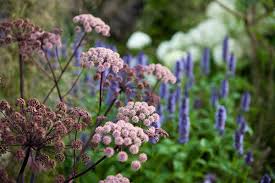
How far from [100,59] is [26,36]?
1.68ft

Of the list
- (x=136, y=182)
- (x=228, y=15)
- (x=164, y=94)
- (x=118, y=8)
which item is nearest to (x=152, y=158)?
(x=136, y=182)

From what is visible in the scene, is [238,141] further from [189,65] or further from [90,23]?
[90,23]

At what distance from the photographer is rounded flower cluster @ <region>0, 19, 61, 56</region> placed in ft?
7.93

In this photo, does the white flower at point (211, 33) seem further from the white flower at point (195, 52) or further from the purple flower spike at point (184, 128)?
the purple flower spike at point (184, 128)

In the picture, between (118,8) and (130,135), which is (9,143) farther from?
(118,8)

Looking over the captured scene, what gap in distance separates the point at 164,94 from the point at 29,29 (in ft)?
4.65

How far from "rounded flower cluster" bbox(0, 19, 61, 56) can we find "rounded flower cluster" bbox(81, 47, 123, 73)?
377 millimetres

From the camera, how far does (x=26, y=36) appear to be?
2484 millimetres

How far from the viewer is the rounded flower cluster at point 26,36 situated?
2416 millimetres

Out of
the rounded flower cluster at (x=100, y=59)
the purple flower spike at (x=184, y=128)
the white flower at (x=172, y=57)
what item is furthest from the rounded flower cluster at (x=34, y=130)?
the white flower at (x=172, y=57)

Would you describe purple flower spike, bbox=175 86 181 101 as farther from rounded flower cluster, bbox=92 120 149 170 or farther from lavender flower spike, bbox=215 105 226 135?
rounded flower cluster, bbox=92 120 149 170

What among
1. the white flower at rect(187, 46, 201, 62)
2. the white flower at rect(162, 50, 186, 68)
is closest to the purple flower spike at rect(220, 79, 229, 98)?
the white flower at rect(162, 50, 186, 68)

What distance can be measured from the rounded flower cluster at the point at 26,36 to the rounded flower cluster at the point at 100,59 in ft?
1.24

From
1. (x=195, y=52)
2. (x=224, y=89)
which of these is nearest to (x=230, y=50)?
(x=195, y=52)
